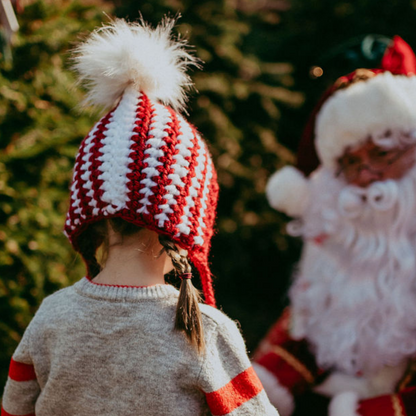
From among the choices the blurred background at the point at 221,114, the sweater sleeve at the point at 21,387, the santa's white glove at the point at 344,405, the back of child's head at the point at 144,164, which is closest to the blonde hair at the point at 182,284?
the back of child's head at the point at 144,164

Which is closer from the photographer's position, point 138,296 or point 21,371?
point 138,296

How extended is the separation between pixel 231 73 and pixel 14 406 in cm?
308

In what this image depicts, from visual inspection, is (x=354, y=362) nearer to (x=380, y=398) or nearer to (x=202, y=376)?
(x=380, y=398)

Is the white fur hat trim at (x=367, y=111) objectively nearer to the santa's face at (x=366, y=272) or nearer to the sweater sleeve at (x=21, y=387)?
the santa's face at (x=366, y=272)

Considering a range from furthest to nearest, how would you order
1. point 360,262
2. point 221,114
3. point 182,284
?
point 221,114, point 360,262, point 182,284

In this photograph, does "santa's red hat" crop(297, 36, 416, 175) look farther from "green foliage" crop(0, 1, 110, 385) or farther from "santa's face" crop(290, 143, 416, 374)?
"green foliage" crop(0, 1, 110, 385)

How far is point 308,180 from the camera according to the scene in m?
1.97

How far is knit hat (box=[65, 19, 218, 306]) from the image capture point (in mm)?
1036

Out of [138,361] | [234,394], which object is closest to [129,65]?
[138,361]

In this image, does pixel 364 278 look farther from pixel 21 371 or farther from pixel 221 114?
pixel 221 114

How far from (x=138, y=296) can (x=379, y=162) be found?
1088 mm

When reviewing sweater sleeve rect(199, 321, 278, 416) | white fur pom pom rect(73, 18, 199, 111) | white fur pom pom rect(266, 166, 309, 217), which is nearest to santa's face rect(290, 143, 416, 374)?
white fur pom pom rect(266, 166, 309, 217)

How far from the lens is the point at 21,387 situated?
1174 millimetres

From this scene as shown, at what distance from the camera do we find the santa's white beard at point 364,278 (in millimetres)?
1619
